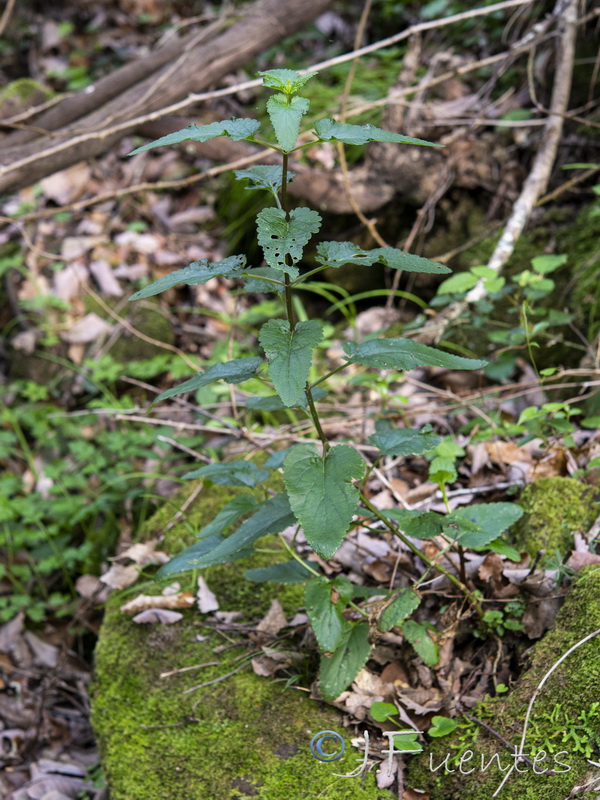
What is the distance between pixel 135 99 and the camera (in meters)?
3.71

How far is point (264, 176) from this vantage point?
1.50 meters

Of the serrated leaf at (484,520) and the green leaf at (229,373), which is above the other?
the green leaf at (229,373)

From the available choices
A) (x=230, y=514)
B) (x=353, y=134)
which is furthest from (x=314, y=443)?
(x=353, y=134)

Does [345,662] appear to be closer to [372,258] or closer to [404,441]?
[404,441]

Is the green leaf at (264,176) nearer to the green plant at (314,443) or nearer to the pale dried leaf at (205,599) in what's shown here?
the green plant at (314,443)

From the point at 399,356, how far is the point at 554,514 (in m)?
0.86

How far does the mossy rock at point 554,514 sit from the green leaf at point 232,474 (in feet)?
2.63

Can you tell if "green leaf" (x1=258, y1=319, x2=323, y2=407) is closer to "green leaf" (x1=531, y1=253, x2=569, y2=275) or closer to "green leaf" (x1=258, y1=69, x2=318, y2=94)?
"green leaf" (x1=258, y1=69, x2=318, y2=94)

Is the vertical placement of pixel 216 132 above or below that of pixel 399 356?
above

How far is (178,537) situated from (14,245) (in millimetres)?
3210

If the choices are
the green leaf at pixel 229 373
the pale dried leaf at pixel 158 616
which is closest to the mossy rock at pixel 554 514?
the green leaf at pixel 229 373

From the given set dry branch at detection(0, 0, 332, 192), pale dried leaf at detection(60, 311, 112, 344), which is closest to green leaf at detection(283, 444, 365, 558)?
dry branch at detection(0, 0, 332, 192)

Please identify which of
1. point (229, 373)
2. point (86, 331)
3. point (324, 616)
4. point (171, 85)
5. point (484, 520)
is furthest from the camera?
point (86, 331)

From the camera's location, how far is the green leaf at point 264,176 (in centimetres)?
145
